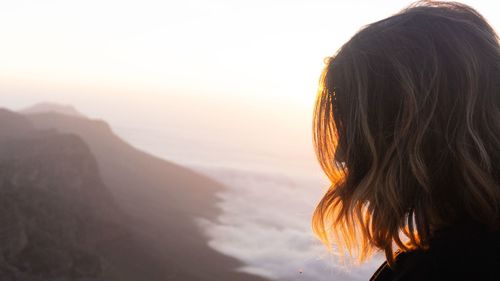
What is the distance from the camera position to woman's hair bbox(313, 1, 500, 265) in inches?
76.1

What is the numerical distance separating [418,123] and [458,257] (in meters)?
0.51

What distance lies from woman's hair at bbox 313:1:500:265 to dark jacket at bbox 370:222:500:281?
0.18 ft

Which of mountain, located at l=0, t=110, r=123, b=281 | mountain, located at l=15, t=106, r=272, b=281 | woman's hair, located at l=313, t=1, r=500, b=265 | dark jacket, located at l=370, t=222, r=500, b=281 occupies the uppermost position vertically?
woman's hair, located at l=313, t=1, r=500, b=265

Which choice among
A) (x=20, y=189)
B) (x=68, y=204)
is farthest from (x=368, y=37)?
(x=68, y=204)

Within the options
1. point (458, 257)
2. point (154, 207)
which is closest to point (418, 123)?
point (458, 257)

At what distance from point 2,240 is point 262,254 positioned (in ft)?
169

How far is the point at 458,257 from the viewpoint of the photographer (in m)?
1.74

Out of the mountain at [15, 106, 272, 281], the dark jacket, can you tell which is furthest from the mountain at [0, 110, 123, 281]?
the dark jacket

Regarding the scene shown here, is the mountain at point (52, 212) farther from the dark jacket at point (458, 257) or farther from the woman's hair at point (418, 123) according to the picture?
the dark jacket at point (458, 257)

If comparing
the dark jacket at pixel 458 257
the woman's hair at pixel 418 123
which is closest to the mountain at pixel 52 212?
the woman's hair at pixel 418 123

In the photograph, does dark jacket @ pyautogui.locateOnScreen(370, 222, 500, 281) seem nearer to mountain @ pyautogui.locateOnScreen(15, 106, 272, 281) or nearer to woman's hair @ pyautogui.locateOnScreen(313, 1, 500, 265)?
woman's hair @ pyautogui.locateOnScreen(313, 1, 500, 265)

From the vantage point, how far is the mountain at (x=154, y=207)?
170ft

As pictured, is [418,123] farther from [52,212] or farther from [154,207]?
[154,207]

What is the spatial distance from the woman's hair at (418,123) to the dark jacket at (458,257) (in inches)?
2.1
